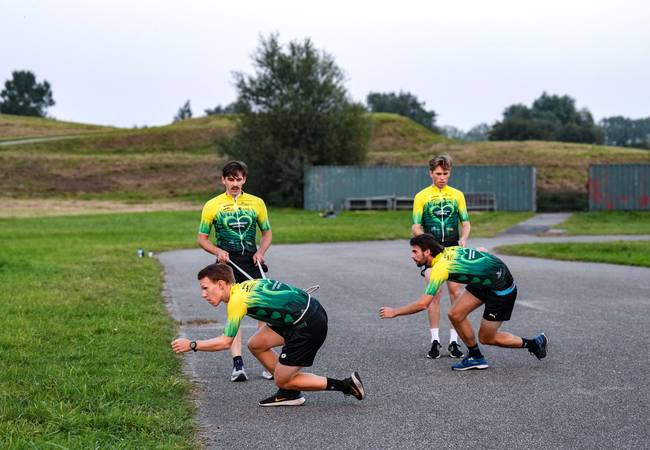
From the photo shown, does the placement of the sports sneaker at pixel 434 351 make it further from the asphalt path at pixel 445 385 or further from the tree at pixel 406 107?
the tree at pixel 406 107

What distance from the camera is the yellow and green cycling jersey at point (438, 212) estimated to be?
900 centimetres

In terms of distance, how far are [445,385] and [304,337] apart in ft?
4.90

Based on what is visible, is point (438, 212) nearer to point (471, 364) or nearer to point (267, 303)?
point (471, 364)

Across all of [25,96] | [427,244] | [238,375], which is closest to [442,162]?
[427,244]

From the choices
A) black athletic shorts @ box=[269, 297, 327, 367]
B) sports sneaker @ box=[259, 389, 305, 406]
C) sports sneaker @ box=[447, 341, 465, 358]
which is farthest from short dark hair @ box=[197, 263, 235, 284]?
sports sneaker @ box=[447, 341, 465, 358]

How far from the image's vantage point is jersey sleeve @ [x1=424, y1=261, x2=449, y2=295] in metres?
7.42

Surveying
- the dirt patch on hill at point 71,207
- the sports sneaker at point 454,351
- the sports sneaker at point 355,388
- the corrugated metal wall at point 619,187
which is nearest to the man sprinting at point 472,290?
the sports sneaker at point 454,351

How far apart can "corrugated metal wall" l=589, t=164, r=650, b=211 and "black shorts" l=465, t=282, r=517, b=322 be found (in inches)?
1410

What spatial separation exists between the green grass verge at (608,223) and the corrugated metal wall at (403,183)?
4433 mm

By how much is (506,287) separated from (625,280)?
337 inches

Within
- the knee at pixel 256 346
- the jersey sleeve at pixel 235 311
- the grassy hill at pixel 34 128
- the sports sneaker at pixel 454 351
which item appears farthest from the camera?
the grassy hill at pixel 34 128

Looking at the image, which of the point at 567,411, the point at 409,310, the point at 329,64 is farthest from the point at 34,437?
the point at 329,64

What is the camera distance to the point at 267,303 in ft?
21.1

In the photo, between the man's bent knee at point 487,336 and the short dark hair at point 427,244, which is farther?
the man's bent knee at point 487,336
